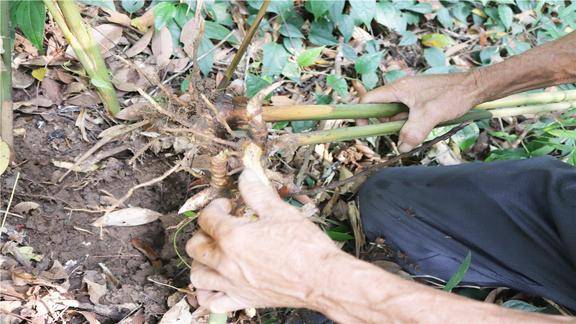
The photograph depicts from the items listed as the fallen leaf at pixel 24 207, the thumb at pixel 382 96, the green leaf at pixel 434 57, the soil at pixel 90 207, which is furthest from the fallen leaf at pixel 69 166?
the green leaf at pixel 434 57

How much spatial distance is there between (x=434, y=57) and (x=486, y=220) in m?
0.77

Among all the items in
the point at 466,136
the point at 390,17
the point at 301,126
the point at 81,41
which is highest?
the point at 81,41

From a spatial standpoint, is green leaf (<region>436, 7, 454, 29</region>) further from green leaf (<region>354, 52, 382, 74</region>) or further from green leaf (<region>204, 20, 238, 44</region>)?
green leaf (<region>204, 20, 238, 44</region>)

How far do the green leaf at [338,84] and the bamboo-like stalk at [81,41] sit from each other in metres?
0.67

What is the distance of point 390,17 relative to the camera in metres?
2.02

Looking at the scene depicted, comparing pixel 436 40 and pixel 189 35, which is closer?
pixel 189 35

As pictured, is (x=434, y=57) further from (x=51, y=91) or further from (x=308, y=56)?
(x=51, y=91)

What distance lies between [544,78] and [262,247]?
0.97m

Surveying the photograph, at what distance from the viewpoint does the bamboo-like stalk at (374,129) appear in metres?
1.28

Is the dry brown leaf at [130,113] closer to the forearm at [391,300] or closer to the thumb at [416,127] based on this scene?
the thumb at [416,127]

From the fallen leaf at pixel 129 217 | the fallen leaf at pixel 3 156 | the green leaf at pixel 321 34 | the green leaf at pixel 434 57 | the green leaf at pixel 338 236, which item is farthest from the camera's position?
the green leaf at pixel 434 57

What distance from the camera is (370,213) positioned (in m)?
1.62

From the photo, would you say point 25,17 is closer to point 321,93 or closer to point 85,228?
point 85,228

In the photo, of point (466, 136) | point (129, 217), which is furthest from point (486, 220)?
point (129, 217)
